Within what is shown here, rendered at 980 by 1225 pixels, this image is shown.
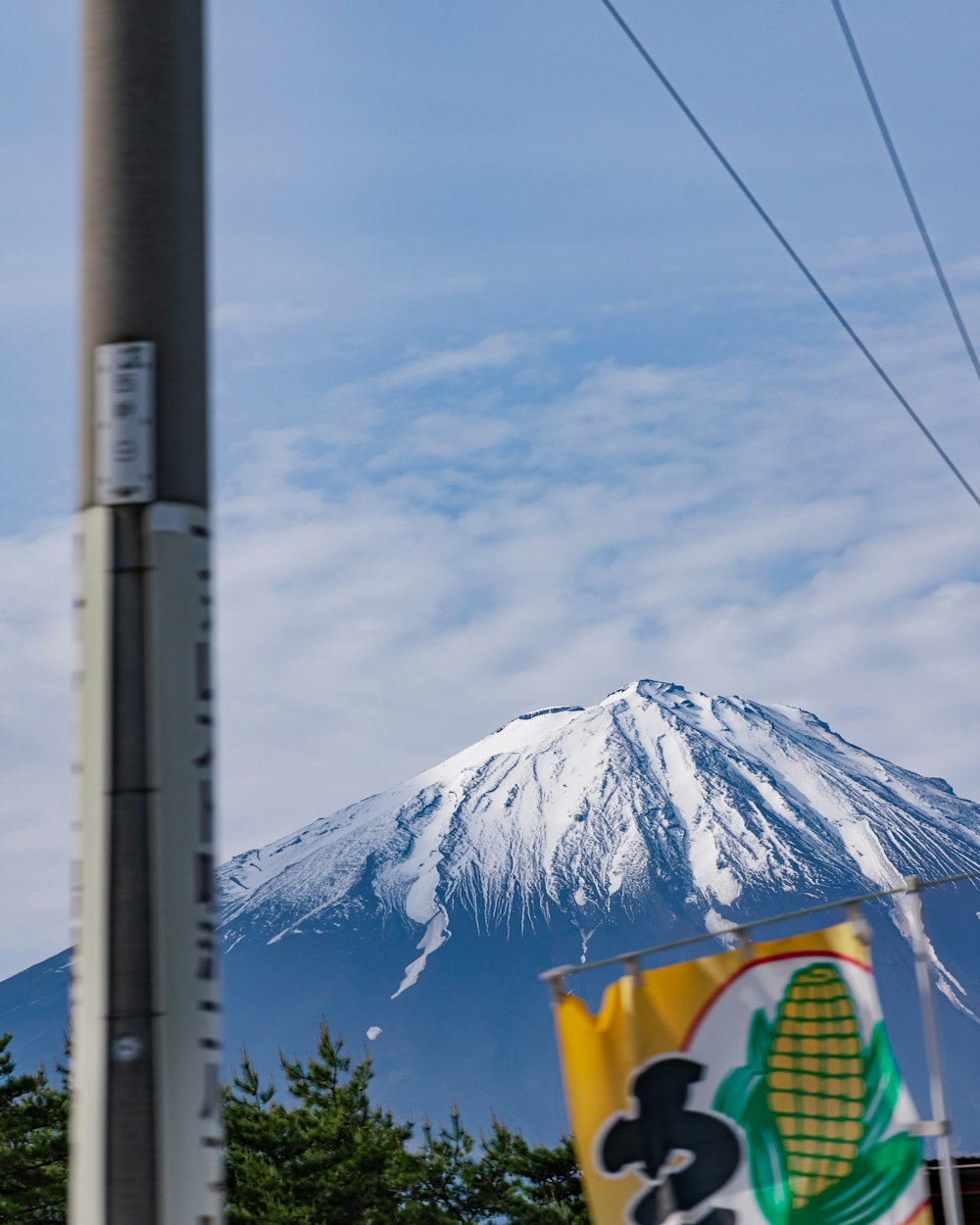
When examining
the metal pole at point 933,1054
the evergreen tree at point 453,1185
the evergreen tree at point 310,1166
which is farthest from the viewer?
the evergreen tree at point 453,1185

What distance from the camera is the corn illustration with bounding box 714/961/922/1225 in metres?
5.20

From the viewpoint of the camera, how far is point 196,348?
110 inches

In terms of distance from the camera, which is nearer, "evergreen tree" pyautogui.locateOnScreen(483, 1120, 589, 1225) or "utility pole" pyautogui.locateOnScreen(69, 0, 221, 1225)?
"utility pole" pyautogui.locateOnScreen(69, 0, 221, 1225)

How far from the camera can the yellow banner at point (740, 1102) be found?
17.1 feet

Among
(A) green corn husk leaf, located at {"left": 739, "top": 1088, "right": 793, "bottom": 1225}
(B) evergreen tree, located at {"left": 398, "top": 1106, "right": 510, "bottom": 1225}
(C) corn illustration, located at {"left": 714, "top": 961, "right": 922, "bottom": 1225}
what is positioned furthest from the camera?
(B) evergreen tree, located at {"left": 398, "top": 1106, "right": 510, "bottom": 1225}

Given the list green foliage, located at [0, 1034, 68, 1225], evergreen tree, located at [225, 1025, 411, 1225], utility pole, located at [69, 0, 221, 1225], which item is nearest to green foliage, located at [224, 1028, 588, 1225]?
evergreen tree, located at [225, 1025, 411, 1225]

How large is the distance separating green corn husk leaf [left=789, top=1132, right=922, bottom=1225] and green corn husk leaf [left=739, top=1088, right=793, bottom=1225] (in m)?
0.07

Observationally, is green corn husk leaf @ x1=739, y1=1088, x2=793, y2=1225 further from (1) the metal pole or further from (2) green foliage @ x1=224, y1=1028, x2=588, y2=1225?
(2) green foliage @ x1=224, y1=1028, x2=588, y2=1225

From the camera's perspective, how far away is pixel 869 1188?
5.27 meters

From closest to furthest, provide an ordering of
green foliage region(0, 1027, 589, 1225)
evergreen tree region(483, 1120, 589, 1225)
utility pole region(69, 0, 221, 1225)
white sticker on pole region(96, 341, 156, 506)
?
utility pole region(69, 0, 221, 1225) → white sticker on pole region(96, 341, 156, 506) → green foliage region(0, 1027, 589, 1225) → evergreen tree region(483, 1120, 589, 1225)

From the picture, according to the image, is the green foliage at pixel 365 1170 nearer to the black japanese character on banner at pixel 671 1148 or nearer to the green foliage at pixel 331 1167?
the green foliage at pixel 331 1167

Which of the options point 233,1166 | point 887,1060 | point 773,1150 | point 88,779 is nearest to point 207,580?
point 88,779

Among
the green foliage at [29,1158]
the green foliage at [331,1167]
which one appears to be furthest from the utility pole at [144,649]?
the green foliage at [29,1158]

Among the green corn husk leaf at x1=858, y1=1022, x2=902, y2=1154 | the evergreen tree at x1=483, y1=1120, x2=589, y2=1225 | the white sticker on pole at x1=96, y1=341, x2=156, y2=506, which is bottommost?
the green corn husk leaf at x1=858, y1=1022, x2=902, y2=1154
